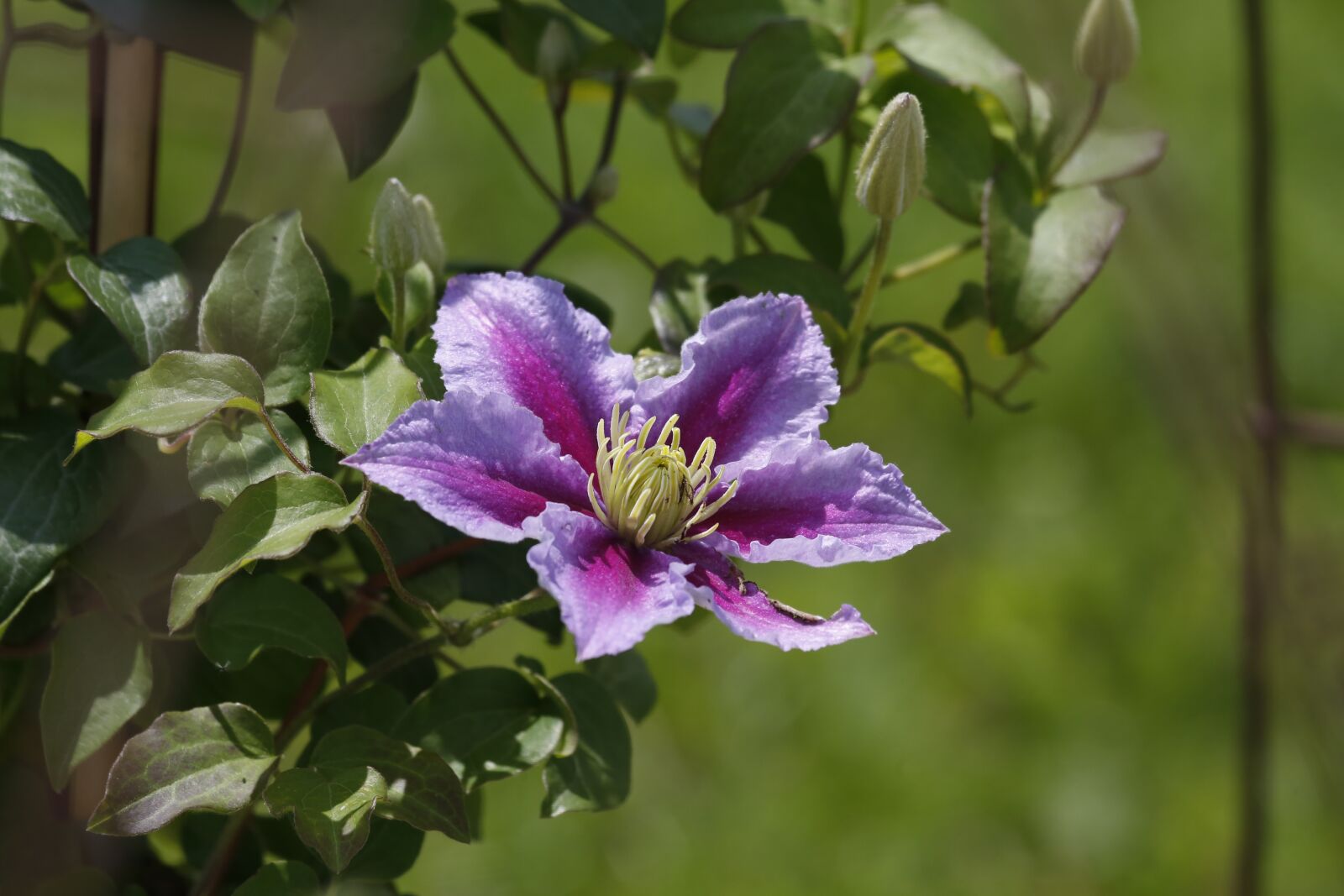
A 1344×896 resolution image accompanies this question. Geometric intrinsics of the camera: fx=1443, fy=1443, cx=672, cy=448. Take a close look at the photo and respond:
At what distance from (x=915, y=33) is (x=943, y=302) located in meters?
1.35

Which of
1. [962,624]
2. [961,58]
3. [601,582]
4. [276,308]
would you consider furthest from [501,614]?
[962,624]

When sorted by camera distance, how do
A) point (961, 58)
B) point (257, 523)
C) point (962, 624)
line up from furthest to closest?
point (962, 624), point (961, 58), point (257, 523)

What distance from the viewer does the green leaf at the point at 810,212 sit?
0.83m

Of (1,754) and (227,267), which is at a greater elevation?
(227,267)

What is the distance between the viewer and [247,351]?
630 millimetres

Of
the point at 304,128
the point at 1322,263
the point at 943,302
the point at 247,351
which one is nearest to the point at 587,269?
the point at 943,302

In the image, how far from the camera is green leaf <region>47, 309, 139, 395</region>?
69cm

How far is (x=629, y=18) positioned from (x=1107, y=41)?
0.85 ft

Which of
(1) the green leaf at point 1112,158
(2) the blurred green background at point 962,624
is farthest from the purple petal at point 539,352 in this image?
(2) the blurred green background at point 962,624

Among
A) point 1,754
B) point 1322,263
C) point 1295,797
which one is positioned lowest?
point 1295,797

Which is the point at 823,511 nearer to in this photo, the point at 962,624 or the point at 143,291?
the point at 143,291

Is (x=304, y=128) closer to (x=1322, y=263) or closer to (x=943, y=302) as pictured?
(x=943, y=302)

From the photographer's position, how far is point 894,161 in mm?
654

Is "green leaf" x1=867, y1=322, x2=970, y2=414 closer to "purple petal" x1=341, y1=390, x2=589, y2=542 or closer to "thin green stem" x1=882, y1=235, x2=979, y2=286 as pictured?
"thin green stem" x1=882, y1=235, x2=979, y2=286
